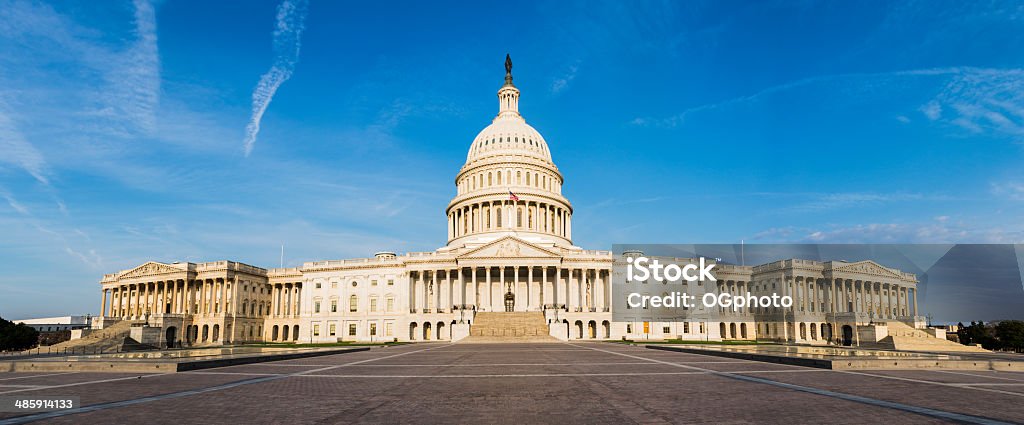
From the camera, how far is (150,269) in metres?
114

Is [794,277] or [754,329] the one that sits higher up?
[794,277]

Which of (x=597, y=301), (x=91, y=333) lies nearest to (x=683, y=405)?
(x=597, y=301)

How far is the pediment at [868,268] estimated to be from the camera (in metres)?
107

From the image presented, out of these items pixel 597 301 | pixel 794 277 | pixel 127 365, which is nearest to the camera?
pixel 127 365

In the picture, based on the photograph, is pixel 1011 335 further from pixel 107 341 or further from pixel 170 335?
pixel 170 335

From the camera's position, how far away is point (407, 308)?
9875 cm

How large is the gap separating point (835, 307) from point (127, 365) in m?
110

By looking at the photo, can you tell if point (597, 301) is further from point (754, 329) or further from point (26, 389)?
point (26, 389)

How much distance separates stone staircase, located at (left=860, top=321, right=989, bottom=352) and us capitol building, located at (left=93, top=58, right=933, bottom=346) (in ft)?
46.2

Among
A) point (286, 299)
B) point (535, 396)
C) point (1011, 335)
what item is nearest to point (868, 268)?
point (1011, 335)

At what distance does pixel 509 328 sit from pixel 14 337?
182ft

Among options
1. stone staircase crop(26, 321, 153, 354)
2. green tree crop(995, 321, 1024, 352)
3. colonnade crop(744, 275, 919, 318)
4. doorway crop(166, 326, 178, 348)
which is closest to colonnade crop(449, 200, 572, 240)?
colonnade crop(744, 275, 919, 318)

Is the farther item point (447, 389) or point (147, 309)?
point (147, 309)

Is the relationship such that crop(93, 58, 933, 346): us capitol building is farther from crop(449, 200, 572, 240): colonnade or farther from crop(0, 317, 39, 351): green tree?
crop(0, 317, 39, 351): green tree
